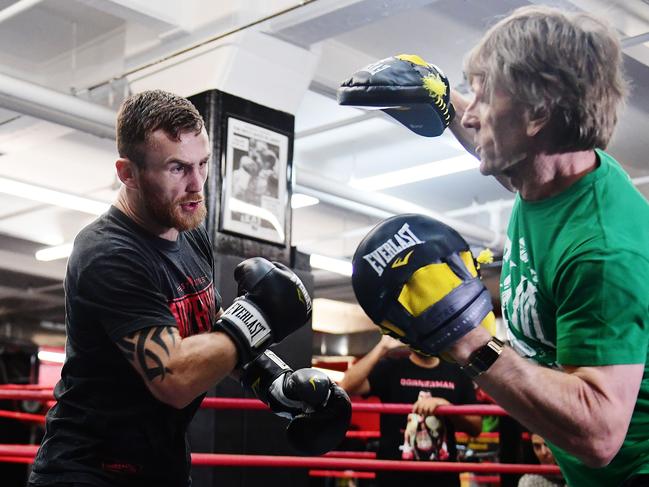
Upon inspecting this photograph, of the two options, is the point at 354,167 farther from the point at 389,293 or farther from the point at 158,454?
the point at 389,293

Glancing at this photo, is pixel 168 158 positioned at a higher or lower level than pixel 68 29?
lower

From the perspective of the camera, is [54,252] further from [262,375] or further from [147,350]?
[147,350]

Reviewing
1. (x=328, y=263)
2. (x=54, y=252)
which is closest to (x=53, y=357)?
(x=54, y=252)

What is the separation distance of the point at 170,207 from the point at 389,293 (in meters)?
0.75

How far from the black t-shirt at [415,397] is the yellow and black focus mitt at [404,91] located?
2224 millimetres

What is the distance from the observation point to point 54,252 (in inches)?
357

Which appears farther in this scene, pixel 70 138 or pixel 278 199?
pixel 70 138

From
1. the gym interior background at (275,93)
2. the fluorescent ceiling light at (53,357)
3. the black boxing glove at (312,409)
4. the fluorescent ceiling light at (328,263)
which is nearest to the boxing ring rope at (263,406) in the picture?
the black boxing glove at (312,409)

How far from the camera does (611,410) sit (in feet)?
3.84

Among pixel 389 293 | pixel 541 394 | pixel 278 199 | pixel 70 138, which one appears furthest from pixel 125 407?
pixel 70 138

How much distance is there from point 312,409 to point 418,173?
16.8ft

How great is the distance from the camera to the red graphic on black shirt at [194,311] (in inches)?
69.7

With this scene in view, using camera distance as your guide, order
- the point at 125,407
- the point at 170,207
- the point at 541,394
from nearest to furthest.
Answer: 1. the point at 541,394
2. the point at 125,407
3. the point at 170,207

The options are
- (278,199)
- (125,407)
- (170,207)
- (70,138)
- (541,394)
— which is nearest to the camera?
(541,394)
